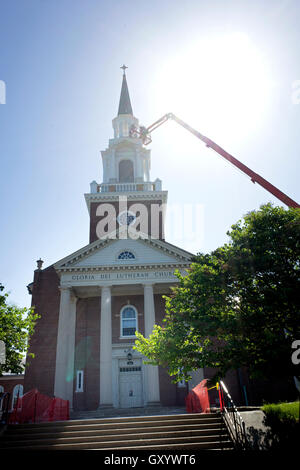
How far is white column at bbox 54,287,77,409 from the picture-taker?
20.6 meters

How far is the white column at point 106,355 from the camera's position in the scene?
20.1m

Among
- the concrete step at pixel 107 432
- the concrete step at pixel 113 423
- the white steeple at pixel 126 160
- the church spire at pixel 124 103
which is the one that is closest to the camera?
the concrete step at pixel 107 432

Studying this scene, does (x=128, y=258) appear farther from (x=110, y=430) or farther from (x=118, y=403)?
(x=110, y=430)

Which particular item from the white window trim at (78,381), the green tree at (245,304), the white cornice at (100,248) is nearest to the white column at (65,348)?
the white window trim at (78,381)

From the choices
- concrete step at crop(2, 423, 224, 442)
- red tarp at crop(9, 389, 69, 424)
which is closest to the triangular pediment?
red tarp at crop(9, 389, 69, 424)

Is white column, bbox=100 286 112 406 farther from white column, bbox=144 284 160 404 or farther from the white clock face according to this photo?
the white clock face

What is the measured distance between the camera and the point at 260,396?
2070 cm

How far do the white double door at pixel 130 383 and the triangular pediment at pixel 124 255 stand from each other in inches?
272

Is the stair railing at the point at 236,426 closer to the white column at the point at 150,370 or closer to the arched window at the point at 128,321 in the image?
the white column at the point at 150,370

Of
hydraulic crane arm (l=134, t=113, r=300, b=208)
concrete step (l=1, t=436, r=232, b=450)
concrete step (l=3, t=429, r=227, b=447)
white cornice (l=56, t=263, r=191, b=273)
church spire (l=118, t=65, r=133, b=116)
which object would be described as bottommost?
concrete step (l=1, t=436, r=232, b=450)

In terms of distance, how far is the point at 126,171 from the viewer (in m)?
35.2

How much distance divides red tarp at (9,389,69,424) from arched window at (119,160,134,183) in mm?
22670

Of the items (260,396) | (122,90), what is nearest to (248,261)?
(260,396)

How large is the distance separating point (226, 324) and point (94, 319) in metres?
16.8
